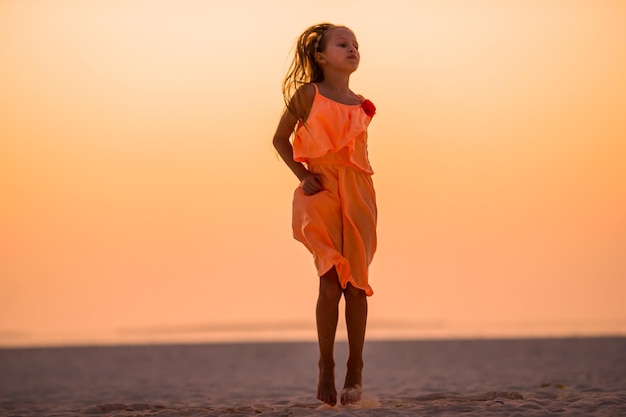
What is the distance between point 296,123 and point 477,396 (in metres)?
1.97

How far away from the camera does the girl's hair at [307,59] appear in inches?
217

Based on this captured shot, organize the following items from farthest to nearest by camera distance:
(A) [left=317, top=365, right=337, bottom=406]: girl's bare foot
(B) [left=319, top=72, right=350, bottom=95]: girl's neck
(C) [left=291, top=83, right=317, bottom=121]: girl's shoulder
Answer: (B) [left=319, top=72, right=350, bottom=95]: girl's neck < (C) [left=291, top=83, right=317, bottom=121]: girl's shoulder < (A) [left=317, top=365, right=337, bottom=406]: girl's bare foot

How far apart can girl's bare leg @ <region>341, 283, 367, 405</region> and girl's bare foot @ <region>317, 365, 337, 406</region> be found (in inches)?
3.0

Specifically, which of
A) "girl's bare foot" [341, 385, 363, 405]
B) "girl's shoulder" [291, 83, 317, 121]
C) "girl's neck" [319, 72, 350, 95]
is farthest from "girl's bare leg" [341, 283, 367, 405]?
"girl's neck" [319, 72, 350, 95]

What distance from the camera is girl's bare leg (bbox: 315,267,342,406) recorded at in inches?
207

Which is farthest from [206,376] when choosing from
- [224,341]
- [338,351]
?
[224,341]

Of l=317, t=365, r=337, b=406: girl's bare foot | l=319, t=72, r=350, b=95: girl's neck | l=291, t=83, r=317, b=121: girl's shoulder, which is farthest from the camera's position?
l=319, t=72, r=350, b=95: girl's neck

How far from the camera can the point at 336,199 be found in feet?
17.4

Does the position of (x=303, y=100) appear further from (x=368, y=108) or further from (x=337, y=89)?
(x=368, y=108)

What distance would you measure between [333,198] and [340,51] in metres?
0.82

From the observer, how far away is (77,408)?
6.09m

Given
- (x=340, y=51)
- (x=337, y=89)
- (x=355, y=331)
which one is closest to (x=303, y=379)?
(x=355, y=331)

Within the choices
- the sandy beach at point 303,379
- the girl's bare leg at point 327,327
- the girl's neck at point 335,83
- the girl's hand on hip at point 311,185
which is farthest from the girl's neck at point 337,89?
the sandy beach at point 303,379

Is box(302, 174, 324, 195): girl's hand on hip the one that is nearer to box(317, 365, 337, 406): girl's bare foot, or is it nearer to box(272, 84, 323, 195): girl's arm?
box(272, 84, 323, 195): girl's arm
